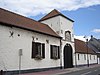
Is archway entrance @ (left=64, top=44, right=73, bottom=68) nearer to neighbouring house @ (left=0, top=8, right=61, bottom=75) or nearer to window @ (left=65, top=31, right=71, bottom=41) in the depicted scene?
window @ (left=65, top=31, right=71, bottom=41)

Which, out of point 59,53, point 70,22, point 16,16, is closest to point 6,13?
point 16,16

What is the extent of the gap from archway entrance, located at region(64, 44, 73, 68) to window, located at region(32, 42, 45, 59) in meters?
7.99

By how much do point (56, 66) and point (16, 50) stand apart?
10925 mm

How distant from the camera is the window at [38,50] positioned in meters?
25.8

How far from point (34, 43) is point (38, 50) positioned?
1.48 m

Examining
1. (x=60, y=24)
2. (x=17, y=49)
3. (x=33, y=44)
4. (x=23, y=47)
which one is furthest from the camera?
(x=60, y=24)

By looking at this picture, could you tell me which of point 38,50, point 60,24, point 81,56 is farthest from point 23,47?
point 81,56

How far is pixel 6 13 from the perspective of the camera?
2506 centimetres

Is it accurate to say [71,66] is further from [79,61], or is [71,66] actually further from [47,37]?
[47,37]

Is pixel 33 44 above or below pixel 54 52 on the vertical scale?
above

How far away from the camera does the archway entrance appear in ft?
115

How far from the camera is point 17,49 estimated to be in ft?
74.6

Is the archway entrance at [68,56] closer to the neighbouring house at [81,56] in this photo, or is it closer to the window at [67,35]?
the window at [67,35]

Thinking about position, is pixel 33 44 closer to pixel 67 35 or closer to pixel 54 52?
pixel 54 52
